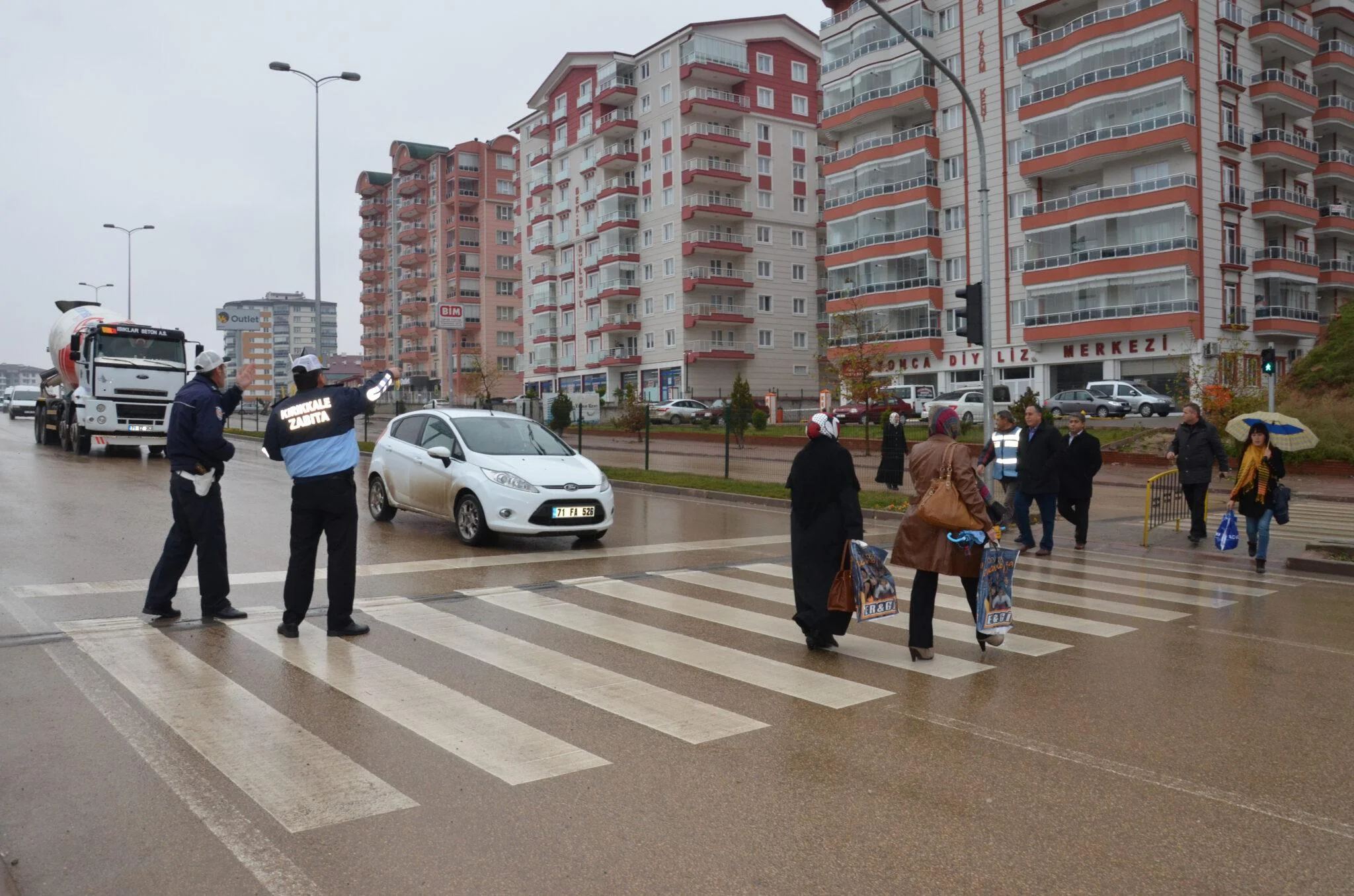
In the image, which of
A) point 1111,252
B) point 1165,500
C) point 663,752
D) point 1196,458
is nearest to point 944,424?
point 663,752

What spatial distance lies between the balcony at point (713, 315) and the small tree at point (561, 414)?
22.1 meters

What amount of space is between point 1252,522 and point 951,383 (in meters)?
44.0

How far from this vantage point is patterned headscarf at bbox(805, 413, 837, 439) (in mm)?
7230

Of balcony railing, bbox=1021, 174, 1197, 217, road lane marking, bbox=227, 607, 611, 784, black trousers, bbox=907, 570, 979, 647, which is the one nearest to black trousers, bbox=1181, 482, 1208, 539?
black trousers, bbox=907, 570, 979, 647

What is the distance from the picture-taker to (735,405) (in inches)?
1622

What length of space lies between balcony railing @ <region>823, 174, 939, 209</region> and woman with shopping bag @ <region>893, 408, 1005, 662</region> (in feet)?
167

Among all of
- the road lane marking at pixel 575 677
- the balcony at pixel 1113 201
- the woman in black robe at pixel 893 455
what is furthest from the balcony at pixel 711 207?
the road lane marking at pixel 575 677

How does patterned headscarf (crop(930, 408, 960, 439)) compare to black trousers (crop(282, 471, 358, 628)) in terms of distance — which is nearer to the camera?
patterned headscarf (crop(930, 408, 960, 439))

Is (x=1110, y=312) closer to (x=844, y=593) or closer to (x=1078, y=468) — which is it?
(x=1078, y=468)

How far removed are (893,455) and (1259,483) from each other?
32.7ft

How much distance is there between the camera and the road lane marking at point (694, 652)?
622cm

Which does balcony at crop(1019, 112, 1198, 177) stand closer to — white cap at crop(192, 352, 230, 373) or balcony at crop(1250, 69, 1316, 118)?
balcony at crop(1250, 69, 1316, 118)

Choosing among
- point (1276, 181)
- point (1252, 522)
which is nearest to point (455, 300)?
point (1276, 181)

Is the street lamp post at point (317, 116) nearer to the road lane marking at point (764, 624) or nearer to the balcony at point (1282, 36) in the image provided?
the road lane marking at point (764, 624)
